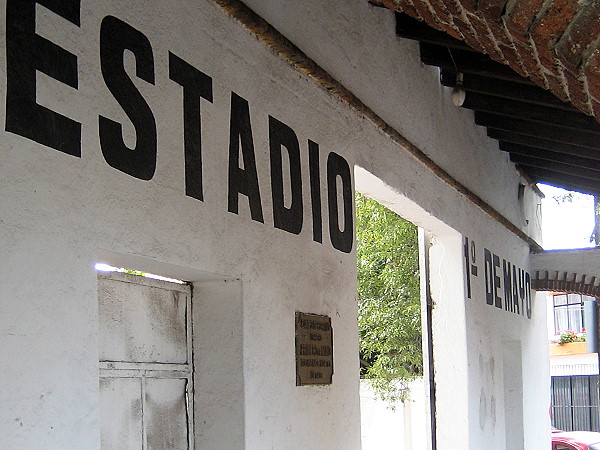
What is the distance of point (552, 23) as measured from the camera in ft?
8.70

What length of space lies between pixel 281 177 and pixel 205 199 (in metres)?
0.77

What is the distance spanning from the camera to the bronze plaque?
4.39m

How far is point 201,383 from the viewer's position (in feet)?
12.7

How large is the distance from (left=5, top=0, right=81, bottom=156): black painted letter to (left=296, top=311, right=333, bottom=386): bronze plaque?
1926mm

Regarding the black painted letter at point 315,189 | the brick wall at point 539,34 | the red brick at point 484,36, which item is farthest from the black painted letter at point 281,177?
the red brick at point 484,36

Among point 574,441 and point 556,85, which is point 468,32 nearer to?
point 556,85

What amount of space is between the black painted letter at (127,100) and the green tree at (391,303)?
1216 cm

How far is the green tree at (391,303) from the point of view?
1516cm

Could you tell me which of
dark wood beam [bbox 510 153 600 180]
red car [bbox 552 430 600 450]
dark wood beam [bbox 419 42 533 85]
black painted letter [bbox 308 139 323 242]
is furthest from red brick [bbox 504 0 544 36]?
red car [bbox 552 430 600 450]

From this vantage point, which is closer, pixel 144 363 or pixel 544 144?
pixel 144 363

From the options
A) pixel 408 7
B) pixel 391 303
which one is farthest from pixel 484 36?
pixel 391 303

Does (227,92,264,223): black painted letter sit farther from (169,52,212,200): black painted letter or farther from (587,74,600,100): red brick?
(587,74,600,100): red brick

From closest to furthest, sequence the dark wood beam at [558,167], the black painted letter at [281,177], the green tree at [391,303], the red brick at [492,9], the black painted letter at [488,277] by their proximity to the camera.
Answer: the red brick at [492,9] < the black painted letter at [281,177] < the black painted letter at [488,277] < the dark wood beam at [558,167] < the green tree at [391,303]

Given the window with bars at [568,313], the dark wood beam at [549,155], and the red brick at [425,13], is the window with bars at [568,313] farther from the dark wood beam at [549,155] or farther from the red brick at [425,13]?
the red brick at [425,13]
